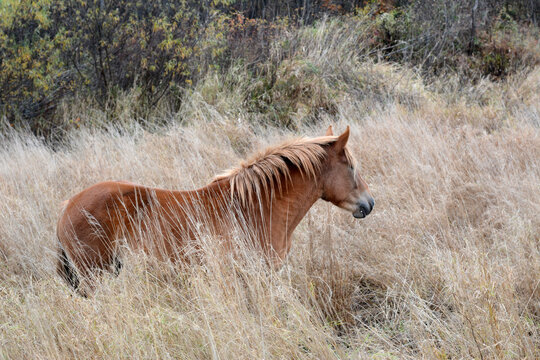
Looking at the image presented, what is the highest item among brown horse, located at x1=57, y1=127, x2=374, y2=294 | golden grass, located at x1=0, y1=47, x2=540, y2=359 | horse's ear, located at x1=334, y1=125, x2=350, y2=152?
horse's ear, located at x1=334, y1=125, x2=350, y2=152

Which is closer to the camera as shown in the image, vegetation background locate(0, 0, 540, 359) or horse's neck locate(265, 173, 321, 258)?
vegetation background locate(0, 0, 540, 359)

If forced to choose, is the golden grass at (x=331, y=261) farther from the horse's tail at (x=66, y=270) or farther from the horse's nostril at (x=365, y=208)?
the horse's nostril at (x=365, y=208)

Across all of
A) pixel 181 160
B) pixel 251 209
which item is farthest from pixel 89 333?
pixel 181 160

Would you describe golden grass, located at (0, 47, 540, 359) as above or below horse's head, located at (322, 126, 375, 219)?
below

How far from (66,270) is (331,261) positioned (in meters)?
1.67

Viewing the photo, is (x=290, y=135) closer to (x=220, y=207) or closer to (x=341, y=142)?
(x=341, y=142)

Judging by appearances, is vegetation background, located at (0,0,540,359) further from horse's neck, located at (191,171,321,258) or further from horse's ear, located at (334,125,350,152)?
horse's ear, located at (334,125,350,152)

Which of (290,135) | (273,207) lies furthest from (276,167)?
(290,135)

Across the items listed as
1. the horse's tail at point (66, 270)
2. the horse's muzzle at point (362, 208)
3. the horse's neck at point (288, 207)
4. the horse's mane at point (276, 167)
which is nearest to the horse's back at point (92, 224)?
the horse's tail at point (66, 270)

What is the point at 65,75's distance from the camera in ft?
28.4

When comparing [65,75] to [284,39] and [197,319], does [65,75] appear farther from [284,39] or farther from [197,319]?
[197,319]

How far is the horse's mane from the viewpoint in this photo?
338 centimetres

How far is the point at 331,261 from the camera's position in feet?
10.7

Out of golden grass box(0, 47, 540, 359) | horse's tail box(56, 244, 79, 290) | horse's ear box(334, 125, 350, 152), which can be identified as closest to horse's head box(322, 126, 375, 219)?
horse's ear box(334, 125, 350, 152)
